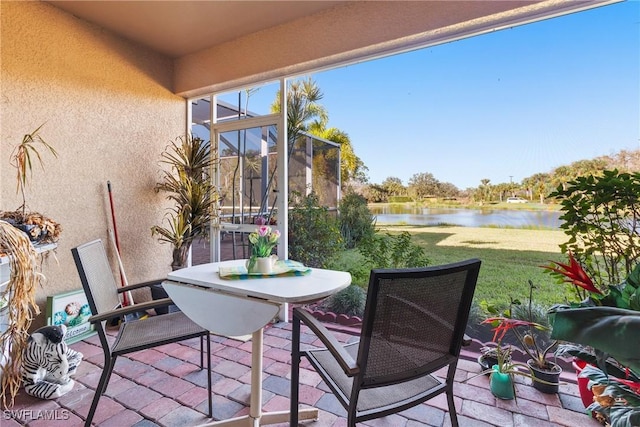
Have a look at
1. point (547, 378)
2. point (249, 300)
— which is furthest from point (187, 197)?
point (547, 378)

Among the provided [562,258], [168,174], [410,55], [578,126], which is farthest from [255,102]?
[562,258]

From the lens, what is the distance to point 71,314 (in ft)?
8.28

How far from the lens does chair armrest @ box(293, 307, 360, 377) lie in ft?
3.53

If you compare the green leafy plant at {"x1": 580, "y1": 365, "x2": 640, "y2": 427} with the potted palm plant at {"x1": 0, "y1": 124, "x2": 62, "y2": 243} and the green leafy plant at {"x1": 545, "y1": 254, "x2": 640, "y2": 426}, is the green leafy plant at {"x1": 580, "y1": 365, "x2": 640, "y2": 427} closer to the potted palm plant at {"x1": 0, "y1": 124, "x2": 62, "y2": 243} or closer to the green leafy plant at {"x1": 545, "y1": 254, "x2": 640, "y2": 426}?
the green leafy plant at {"x1": 545, "y1": 254, "x2": 640, "y2": 426}

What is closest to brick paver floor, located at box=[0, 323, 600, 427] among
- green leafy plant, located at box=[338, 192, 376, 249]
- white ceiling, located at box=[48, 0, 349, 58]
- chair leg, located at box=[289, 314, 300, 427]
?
→ chair leg, located at box=[289, 314, 300, 427]

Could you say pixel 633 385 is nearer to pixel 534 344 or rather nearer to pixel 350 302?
pixel 534 344

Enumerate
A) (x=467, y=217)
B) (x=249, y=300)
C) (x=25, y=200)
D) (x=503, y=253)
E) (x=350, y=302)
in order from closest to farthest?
(x=249, y=300) < (x=25, y=200) < (x=503, y=253) < (x=467, y=217) < (x=350, y=302)

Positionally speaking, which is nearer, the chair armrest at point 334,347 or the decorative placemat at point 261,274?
the chair armrest at point 334,347

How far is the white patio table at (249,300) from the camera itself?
54.6 inches

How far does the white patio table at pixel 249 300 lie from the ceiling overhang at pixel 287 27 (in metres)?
1.78

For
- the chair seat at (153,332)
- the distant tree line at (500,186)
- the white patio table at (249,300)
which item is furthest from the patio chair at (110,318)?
the distant tree line at (500,186)

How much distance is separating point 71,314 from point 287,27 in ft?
9.63

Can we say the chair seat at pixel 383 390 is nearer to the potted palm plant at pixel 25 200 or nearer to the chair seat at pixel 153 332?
the chair seat at pixel 153 332

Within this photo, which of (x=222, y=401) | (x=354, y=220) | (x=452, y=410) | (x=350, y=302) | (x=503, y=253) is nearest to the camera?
(x=452, y=410)
